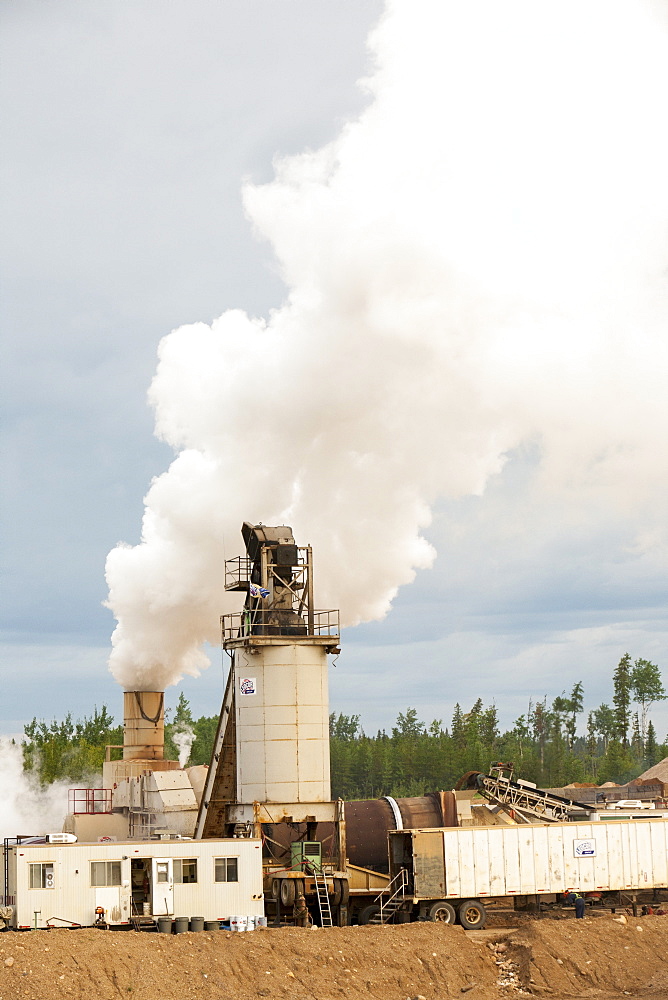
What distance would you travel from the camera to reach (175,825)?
5244cm

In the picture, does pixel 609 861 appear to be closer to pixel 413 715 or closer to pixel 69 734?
pixel 69 734

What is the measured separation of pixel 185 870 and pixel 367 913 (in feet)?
25.3

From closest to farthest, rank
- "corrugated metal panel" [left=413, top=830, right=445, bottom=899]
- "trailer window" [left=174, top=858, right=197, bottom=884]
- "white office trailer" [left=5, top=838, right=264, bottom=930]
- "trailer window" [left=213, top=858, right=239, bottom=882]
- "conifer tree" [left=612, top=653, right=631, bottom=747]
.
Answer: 1. "white office trailer" [left=5, top=838, right=264, bottom=930]
2. "trailer window" [left=174, top=858, right=197, bottom=884]
3. "trailer window" [left=213, top=858, right=239, bottom=882]
4. "corrugated metal panel" [left=413, top=830, right=445, bottom=899]
5. "conifer tree" [left=612, top=653, right=631, bottom=747]

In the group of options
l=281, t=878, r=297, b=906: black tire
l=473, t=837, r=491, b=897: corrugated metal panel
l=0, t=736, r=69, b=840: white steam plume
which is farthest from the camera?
l=0, t=736, r=69, b=840: white steam plume

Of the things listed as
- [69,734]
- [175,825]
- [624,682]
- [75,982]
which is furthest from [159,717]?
[624,682]

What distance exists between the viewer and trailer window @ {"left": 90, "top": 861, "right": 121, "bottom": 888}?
1485 inches

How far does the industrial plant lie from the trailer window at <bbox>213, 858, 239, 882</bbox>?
0.15 feet

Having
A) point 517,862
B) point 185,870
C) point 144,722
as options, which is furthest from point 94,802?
point 517,862

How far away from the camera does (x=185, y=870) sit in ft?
127

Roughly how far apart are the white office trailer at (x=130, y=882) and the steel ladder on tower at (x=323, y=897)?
295cm

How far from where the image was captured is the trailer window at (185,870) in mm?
38562

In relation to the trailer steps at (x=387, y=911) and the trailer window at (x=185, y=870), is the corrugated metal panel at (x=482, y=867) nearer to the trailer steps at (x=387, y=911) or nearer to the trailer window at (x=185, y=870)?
the trailer steps at (x=387, y=911)

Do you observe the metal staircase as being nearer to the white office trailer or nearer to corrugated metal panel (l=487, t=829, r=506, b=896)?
corrugated metal panel (l=487, t=829, r=506, b=896)

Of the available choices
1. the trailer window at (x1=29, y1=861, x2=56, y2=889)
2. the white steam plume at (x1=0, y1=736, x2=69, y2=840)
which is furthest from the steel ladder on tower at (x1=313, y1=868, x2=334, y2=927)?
the white steam plume at (x1=0, y1=736, x2=69, y2=840)
